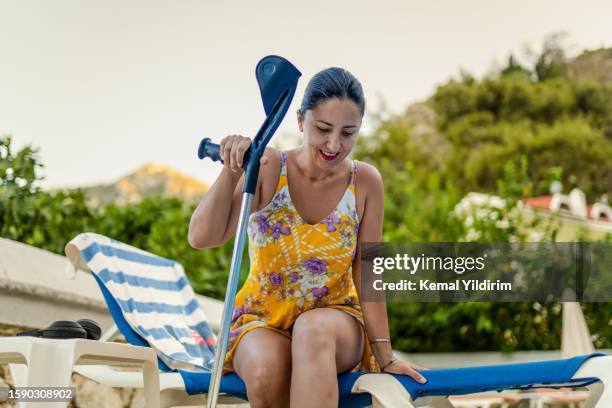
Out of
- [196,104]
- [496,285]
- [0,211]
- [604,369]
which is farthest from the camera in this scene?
[196,104]

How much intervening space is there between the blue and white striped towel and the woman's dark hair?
0.97 metres

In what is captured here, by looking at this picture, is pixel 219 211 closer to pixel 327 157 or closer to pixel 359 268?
pixel 327 157

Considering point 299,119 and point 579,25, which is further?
point 579,25

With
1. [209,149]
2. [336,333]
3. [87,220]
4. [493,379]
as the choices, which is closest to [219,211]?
[209,149]

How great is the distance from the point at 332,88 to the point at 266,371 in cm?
81

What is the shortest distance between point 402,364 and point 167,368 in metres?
0.83

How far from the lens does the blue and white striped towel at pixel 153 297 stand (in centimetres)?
264

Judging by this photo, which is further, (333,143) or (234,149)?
(333,143)

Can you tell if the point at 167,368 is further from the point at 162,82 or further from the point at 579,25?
the point at 579,25

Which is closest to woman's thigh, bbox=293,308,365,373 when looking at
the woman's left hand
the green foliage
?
the woman's left hand

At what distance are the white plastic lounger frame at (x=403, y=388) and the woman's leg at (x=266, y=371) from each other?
8.0 inches

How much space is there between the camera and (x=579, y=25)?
24359mm

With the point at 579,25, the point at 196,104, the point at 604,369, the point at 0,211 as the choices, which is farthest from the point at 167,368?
the point at 579,25

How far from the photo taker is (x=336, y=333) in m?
2.12
